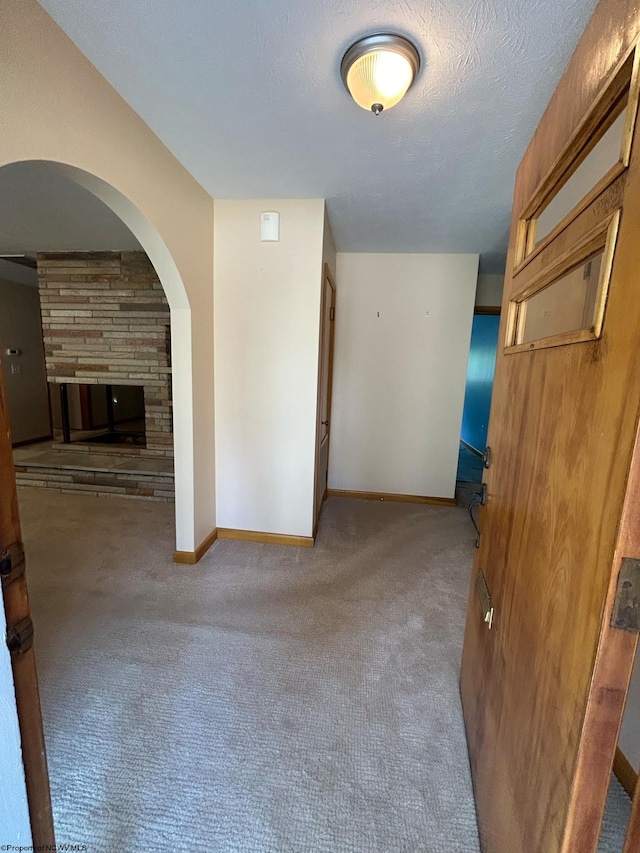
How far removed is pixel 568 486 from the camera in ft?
2.41

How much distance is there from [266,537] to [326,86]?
103 inches

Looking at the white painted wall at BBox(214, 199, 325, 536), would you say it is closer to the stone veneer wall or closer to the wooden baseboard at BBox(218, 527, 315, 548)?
the wooden baseboard at BBox(218, 527, 315, 548)

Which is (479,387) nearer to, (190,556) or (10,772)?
(190,556)

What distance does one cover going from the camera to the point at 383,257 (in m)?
3.51

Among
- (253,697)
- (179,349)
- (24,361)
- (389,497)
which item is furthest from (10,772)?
(24,361)

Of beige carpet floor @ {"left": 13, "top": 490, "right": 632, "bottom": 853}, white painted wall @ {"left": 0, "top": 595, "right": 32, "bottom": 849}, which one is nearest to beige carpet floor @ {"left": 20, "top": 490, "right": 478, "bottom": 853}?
beige carpet floor @ {"left": 13, "top": 490, "right": 632, "bottom": 853}

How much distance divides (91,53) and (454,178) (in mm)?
1724

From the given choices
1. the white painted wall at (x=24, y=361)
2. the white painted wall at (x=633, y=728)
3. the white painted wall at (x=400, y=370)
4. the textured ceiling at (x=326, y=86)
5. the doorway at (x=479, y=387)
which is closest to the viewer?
the textured ceiling at (x=326, y=86)

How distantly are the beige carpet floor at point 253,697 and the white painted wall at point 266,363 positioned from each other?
423 mm

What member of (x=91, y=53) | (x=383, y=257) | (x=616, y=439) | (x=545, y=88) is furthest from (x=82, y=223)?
(x=616, y=439)

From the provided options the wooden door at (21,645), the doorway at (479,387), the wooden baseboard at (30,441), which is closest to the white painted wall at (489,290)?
the doorway at (479,387)

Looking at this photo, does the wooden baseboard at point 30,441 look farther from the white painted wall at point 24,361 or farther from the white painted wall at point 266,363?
the white painted wall at point 266,363

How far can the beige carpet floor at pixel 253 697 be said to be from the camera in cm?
112

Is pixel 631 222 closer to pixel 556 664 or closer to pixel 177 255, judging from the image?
pixel 556 664
